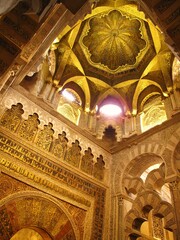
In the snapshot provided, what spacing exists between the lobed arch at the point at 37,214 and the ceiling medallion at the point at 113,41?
558cm

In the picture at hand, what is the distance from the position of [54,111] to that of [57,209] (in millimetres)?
2781

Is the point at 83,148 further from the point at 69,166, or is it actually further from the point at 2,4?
the point at 2,4

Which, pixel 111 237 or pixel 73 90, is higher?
pixel 73 90

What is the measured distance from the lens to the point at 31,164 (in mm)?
5734

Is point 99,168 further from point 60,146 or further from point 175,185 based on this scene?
point 175,185

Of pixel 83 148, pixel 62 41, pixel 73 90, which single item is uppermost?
pixel 62 41

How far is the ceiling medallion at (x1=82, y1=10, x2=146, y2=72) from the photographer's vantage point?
8289 mm

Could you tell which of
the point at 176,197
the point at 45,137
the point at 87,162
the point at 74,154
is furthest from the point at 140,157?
the point at 45,137

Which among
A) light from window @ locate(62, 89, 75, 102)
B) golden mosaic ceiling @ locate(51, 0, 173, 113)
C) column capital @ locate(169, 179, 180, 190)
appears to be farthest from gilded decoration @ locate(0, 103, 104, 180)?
column capital @ locate(169, 179, 180, 190)

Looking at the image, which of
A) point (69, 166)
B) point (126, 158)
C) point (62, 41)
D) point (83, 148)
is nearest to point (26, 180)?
point (69, 166)

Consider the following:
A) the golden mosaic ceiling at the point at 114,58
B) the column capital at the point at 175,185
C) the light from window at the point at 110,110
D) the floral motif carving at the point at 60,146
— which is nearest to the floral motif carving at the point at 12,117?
the floral motif carving at the point at 60,146

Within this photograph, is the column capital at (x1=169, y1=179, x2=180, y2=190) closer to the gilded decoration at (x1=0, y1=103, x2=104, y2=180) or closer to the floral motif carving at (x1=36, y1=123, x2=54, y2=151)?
the gilded decoration at (x1=0, y1=103, x2=104, y2=180)

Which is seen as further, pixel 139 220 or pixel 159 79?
pixel 159 79

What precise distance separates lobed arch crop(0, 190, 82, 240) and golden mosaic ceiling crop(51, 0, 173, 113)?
386cm
